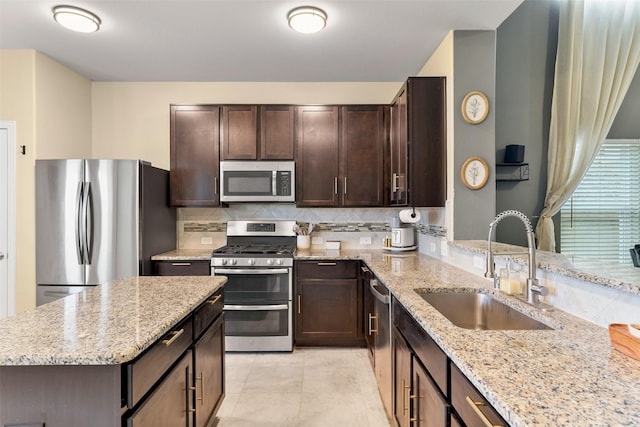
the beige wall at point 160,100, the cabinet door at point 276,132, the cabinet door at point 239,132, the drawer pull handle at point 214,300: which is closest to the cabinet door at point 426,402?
the drawer pull handle at point 214,300

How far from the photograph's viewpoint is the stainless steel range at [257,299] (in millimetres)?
3133

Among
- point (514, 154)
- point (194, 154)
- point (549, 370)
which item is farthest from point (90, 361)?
point (514, 154)

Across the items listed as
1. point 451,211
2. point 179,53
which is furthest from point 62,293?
point 451,211

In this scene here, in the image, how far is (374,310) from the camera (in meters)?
2.62

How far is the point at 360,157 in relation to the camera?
11.5 feet

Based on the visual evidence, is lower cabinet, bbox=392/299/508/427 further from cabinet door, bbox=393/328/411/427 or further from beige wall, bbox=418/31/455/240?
beige wall, bbox=418/31/455/240

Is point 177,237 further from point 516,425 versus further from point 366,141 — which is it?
point 516,425

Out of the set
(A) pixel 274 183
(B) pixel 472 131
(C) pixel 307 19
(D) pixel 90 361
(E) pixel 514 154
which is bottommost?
(D) pixel 90 361

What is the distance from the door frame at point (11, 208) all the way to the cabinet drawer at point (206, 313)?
2.30 metres

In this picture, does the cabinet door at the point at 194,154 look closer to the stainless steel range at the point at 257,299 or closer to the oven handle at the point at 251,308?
the stainless steel range at the point at 257,299

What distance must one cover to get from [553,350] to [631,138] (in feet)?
11.3

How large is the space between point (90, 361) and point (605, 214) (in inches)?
162

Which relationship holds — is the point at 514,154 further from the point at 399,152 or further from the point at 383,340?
the point at 383,340

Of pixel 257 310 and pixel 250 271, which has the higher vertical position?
pixel 250 271
